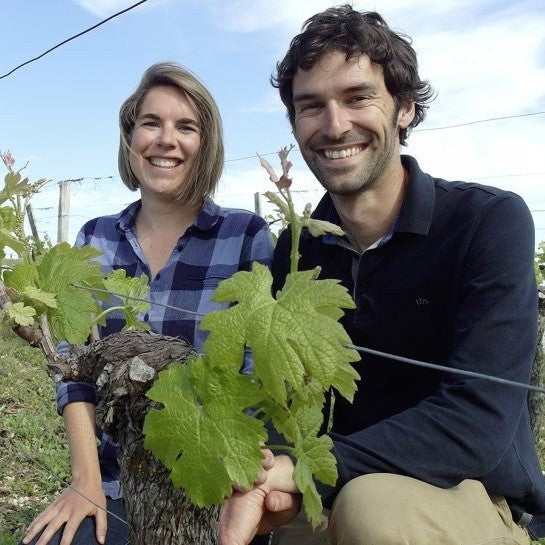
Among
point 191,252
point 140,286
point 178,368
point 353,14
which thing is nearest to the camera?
point 178,368

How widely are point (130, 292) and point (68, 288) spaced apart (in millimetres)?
295

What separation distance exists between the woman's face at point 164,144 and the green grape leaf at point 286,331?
61.3 inches

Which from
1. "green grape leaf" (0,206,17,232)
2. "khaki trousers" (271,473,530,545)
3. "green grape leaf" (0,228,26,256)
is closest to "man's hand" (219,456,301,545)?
"khaki trousers" (271,473,530,545)

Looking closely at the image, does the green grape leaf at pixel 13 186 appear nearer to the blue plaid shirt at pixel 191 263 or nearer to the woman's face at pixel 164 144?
the blue plaid shirt at pixel 191 263

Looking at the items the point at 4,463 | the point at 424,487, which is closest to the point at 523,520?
the point at 424,487

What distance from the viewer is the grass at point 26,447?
4.28m

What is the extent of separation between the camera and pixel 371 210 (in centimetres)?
251

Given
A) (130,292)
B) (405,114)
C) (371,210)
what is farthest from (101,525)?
(405,114)

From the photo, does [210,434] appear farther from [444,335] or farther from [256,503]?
[444,335]

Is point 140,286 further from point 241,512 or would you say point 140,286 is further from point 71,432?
point 241,512

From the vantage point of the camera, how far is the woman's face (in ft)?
9.70

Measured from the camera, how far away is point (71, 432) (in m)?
2.47

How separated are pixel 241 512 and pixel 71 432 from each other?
0.95m

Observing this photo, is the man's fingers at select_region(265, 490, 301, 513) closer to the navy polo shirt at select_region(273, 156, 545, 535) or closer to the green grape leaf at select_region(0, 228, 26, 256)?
the navy polo shirt at select_region(273, 156, 545, 535)
